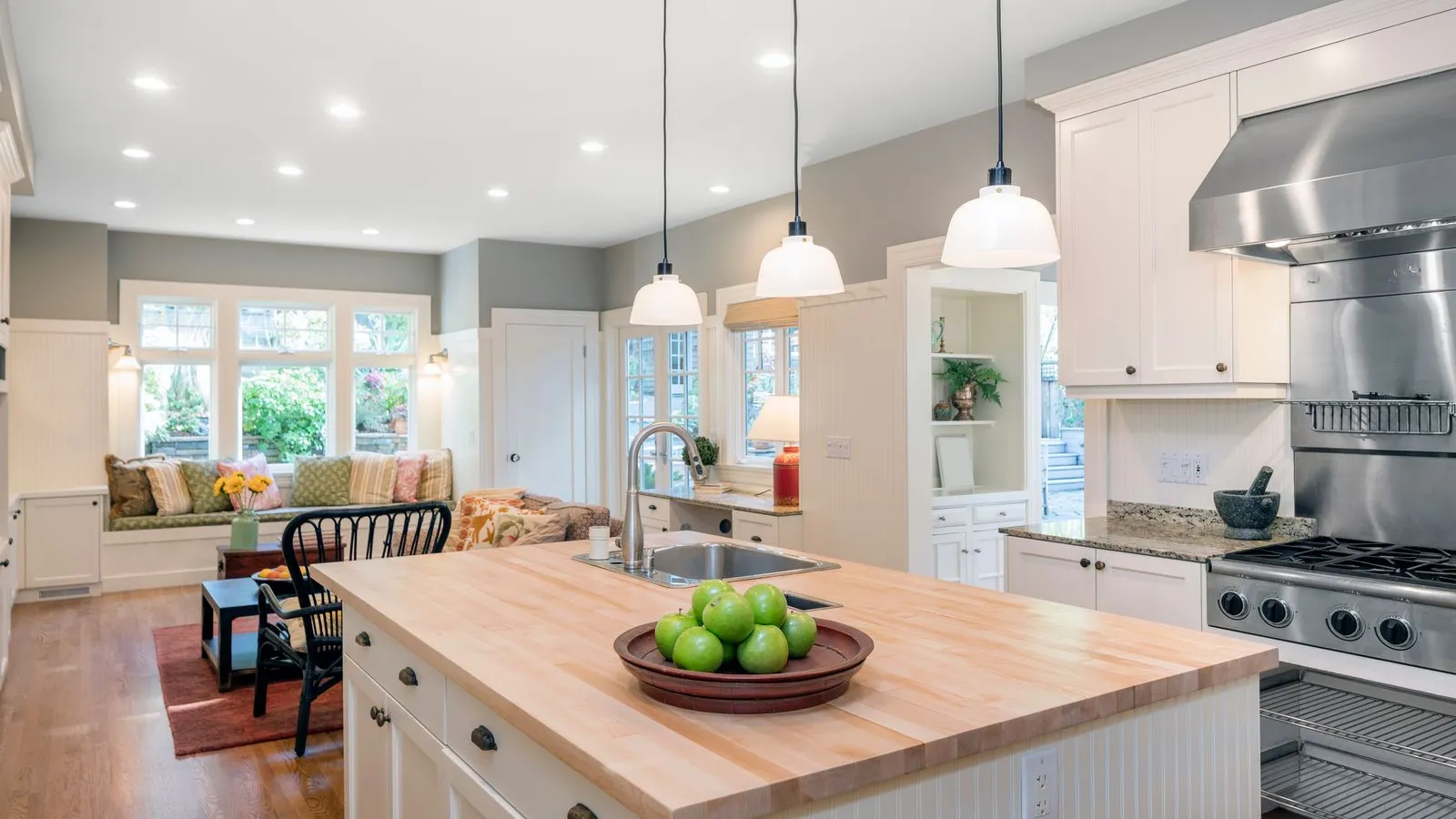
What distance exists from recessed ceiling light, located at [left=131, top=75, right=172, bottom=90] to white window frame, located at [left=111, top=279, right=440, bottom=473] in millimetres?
3771

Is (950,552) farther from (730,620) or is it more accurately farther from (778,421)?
(730,620)

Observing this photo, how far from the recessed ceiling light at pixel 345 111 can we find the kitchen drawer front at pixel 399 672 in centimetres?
255

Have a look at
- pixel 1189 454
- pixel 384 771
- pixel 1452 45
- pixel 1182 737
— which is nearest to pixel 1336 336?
pixel 1189 454

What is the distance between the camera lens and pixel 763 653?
4.52 ft

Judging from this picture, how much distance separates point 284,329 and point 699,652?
738 centimetres

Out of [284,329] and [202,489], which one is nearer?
[202,489]

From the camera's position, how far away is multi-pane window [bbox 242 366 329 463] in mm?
7637

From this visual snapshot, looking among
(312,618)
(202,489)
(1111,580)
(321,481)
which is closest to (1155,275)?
(1111,580)

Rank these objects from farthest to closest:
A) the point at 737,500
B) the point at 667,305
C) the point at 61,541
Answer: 1. the point at 61,541
2. the point at 737,500
3. the point at 667,305

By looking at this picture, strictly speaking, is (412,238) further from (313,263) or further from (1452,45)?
(1452,45)

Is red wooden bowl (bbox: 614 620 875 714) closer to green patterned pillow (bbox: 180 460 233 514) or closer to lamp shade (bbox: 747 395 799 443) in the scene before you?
lamp shade (bbox: 747 395 799 443)

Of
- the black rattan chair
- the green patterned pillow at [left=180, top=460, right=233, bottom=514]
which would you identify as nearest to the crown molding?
the black rattan chair

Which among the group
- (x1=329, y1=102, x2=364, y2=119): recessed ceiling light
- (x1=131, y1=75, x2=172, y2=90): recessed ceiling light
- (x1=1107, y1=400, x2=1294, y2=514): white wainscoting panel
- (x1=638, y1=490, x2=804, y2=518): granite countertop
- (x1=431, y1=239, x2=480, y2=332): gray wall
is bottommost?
(x1=638, y1=490, x2=804, y2=518): granite countertop

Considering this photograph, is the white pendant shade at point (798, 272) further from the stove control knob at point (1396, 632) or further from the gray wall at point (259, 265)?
the gray wall at point (259, 265)
